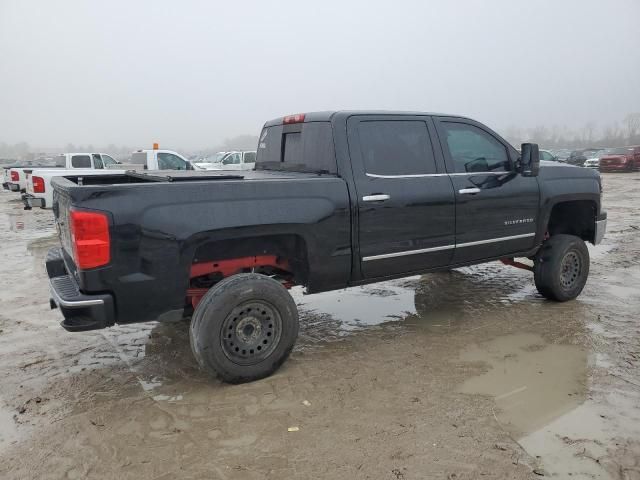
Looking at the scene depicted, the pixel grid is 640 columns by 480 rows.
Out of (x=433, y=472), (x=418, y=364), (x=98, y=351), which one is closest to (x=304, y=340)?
(x=418, y=364)

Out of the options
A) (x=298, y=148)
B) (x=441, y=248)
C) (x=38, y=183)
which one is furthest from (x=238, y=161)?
(x=441, y=248)

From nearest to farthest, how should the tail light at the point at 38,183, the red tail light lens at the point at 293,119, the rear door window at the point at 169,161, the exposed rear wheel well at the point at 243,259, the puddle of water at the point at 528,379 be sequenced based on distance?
the puddle of water at the point at 528,379, the exposed rear wheel well at the point at 243,259, the red tail light lens at the point at 293,119, the tail light at the point at 38,183, the rear door window at the point at 169,161

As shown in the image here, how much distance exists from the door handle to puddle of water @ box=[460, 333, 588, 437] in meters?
1.47

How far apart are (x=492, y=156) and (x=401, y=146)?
1.19 metres

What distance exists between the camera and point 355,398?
136 inches

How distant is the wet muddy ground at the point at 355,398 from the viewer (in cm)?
274

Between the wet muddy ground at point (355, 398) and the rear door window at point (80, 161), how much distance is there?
46.7ft

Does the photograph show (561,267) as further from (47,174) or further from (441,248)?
(47,174)

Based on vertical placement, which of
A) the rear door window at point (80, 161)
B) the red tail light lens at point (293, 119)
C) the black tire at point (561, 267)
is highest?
the red tail light lens at point (293, 119)

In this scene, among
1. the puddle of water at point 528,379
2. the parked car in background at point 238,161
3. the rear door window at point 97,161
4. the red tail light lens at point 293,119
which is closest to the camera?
the puddle of water at point 528,379

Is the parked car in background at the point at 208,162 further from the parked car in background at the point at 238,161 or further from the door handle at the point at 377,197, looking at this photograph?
the door handle at the point at 377,197

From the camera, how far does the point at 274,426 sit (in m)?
3.11

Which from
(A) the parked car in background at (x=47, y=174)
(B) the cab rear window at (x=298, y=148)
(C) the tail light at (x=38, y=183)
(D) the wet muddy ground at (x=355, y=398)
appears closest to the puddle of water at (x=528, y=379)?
(D) the wet muddy ground at (x=355, y=398)

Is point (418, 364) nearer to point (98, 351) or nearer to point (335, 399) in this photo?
point (335, 399)
